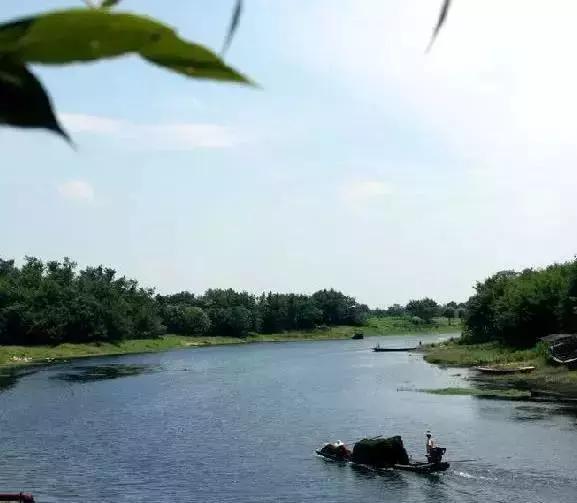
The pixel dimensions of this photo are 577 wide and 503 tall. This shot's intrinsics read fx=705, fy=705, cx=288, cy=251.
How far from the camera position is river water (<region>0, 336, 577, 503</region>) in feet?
97.7

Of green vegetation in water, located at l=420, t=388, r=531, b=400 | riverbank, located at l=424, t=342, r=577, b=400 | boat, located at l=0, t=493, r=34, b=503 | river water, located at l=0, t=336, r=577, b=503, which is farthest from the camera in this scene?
riverbank, located at l=424, t=342, r=577, b=400

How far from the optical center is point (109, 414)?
50.7 meters

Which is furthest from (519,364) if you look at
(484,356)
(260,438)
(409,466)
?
(409,466)

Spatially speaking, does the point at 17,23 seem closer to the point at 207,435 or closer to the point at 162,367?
the point at 207,435

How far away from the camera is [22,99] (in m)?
0.71

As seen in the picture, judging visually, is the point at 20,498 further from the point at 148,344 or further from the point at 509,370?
the point at 148,344

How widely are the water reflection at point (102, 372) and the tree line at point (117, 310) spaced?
29.8 m

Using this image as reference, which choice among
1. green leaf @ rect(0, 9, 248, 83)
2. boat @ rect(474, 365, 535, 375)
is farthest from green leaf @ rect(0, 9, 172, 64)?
boat @ rect(474, 365, 535, 375)

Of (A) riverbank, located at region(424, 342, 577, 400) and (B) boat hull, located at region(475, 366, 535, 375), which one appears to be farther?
(B) boat hull, located at region(475, 366, 535, 375)

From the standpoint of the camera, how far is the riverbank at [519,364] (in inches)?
2129

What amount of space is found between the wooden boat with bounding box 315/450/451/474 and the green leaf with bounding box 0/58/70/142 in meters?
33.3


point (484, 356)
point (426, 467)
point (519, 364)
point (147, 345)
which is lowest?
point (426, 467)

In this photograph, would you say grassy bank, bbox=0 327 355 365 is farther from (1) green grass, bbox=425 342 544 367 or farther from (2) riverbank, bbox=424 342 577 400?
(2) riverbank, bbox=424 342 577 400

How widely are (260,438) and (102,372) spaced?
149 feet
